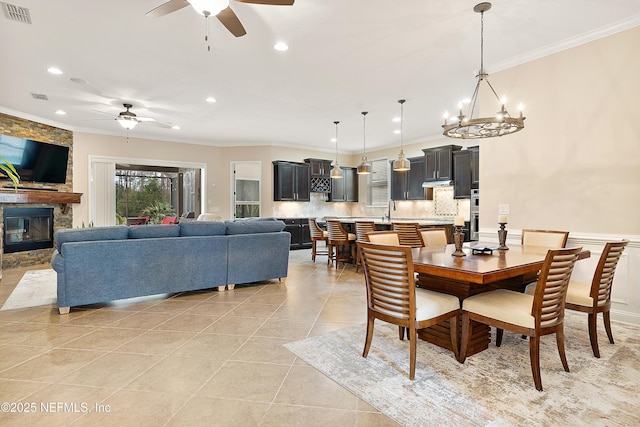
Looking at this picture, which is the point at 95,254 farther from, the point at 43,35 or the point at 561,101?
the point at 561,101

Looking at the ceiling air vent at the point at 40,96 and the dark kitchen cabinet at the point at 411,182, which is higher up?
the ceiling air vent at the point at 40,96

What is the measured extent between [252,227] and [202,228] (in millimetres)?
689

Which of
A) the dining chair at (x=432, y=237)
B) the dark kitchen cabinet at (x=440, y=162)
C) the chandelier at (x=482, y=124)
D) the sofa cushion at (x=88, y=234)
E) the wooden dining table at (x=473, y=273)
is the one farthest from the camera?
the dark kitchen cabinet at (x=440, y=162)

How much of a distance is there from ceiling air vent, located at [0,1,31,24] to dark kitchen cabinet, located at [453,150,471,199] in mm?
6914

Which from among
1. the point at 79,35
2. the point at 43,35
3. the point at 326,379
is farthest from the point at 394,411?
the point at 43,35

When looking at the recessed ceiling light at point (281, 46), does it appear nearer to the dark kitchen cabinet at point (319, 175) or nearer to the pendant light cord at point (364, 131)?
the pendant light cord at point (364, 131)

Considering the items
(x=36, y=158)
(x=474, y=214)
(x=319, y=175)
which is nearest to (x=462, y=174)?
(x=474, y=214)

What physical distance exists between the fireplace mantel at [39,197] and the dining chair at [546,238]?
757 centimetres

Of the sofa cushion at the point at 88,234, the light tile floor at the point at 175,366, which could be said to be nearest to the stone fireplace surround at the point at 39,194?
the light tile floor at the point at 175,366

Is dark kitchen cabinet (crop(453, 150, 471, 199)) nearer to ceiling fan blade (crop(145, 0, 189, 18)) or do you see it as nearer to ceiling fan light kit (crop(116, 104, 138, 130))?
ceiling fan blade (crop(145, 0, 189, 18))

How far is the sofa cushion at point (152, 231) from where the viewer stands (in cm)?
388

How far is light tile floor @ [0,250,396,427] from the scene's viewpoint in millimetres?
1844

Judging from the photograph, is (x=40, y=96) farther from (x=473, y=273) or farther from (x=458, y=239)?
(x=473, y=273)

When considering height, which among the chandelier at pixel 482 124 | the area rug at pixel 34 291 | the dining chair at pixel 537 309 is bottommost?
the area rug at pixel 34 291
